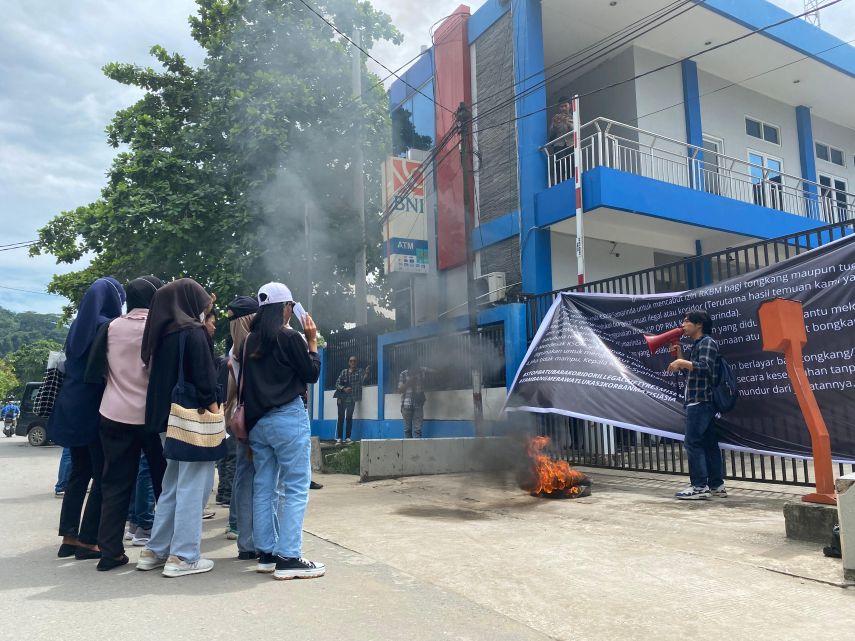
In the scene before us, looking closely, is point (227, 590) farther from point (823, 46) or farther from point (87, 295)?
point (823, 46)

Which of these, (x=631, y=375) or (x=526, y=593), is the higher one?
(x=631, y=375)

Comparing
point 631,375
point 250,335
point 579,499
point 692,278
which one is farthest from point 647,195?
point 250,335

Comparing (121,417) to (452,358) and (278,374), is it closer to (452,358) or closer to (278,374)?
(278,374)

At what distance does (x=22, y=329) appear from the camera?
301 ft

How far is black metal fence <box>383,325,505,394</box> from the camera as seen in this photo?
9.98m

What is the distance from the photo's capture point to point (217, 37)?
15.9m

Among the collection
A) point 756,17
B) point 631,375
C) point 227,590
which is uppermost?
point 756,17

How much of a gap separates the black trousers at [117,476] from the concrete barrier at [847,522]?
4113 mm

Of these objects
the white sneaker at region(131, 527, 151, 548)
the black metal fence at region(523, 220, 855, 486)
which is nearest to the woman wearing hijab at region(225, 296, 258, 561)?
the white sneaker at region(131, 527, 151, 548)

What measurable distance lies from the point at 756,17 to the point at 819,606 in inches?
553

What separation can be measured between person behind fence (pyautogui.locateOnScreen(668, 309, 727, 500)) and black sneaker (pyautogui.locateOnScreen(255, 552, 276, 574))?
12.9 feet

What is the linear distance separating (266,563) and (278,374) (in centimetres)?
111

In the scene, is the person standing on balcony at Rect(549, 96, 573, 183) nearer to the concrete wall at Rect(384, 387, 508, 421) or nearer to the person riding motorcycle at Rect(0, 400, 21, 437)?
the concrete wall at Rect(384, 387, 508, 421)

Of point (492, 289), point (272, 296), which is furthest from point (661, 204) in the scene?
point (272, 296)
